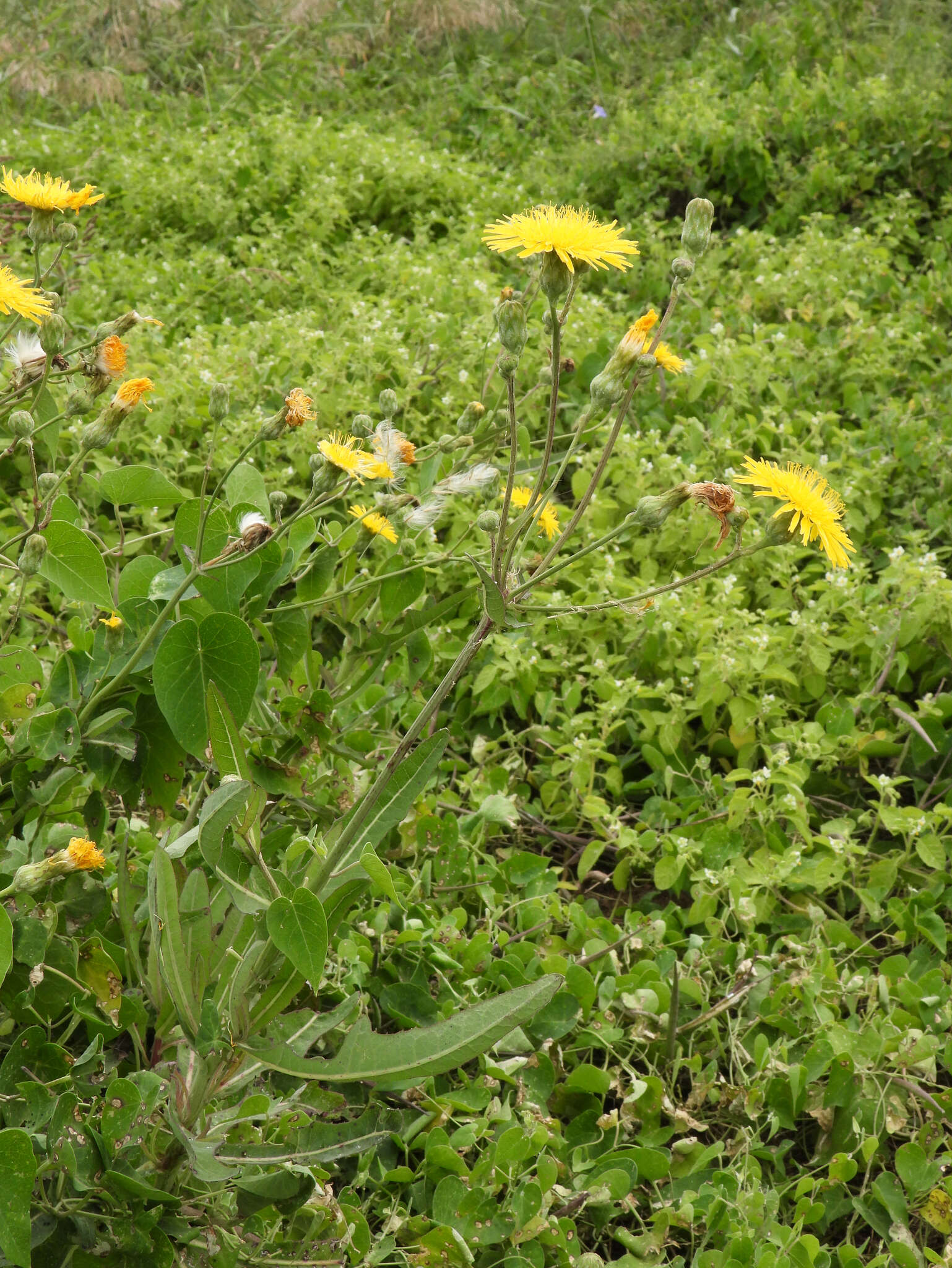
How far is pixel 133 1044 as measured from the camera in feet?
4.60

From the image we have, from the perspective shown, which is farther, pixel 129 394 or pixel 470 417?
pixel 470 417

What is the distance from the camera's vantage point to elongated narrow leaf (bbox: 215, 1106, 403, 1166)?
109 centimetres

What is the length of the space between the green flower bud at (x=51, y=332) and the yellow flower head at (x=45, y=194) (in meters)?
0.13

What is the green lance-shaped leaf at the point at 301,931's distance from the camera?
940mm

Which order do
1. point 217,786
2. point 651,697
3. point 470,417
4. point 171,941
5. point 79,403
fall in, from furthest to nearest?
point 651,697, point 470,417, point 217,786, point 79,403, point 171,941

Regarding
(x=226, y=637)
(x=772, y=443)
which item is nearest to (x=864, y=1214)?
(x=226, y=637)

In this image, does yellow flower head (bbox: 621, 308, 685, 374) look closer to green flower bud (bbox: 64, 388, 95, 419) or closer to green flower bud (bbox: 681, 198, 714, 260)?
green flower bud (bbox: 681, 198, 714, 260)

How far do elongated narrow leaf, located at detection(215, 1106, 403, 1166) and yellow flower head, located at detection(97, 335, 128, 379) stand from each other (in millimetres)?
792

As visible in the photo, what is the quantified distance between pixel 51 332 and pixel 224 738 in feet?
1.54

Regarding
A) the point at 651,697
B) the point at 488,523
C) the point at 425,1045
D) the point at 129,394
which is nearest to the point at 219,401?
the point at 129,394

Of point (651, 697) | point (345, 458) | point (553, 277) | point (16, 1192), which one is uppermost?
point (553, 277)

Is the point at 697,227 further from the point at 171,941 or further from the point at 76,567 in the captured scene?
the point at 171,941

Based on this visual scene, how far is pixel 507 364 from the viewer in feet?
3.26

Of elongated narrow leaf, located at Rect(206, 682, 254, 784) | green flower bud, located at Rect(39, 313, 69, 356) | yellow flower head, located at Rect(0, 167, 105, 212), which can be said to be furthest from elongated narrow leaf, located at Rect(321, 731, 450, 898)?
yellow flower head, located at Rect(0, 167, 105, 212)
